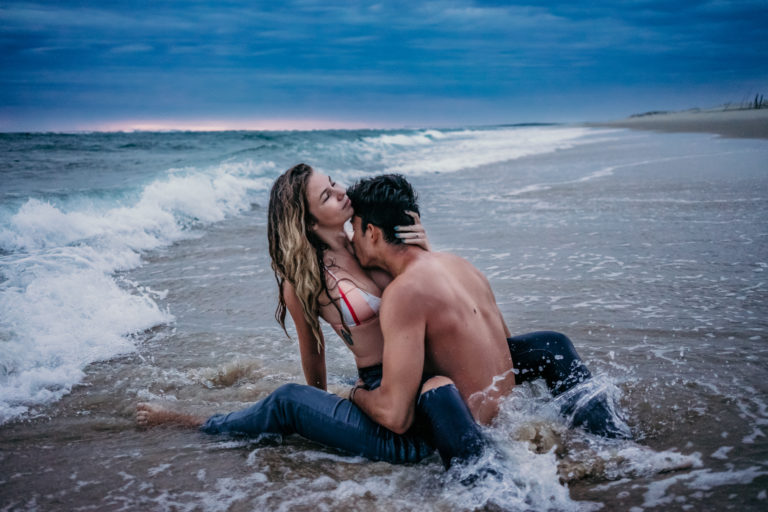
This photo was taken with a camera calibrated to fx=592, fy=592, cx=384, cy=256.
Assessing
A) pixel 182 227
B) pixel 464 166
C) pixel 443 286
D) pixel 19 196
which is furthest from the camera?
pixel 464 166

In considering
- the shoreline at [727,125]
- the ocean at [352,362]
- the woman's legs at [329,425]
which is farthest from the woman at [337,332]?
A: the shoreline at [727,125]

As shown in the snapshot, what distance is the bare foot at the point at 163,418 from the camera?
11.7ft

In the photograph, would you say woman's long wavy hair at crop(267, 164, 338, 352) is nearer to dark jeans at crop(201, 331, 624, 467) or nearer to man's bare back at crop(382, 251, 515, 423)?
dark jeans at crop(201, 331, 624, 467)

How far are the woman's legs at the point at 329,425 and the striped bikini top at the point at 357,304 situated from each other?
0.43 metres

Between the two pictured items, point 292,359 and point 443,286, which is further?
point 292,359

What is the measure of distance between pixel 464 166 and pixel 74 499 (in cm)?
2028

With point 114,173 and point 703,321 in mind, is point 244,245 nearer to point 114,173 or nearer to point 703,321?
point 703,321

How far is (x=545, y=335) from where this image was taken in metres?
3.43

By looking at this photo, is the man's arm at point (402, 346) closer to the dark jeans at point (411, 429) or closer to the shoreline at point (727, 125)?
the dark jeans at point (411, 429)

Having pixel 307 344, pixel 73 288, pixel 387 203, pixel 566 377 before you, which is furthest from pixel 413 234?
pixel 73 288

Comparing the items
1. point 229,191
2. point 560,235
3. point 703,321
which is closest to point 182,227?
point 229,191

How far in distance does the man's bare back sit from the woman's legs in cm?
39

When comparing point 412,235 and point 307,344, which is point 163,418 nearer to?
point 307,344

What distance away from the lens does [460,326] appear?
9.27ft
